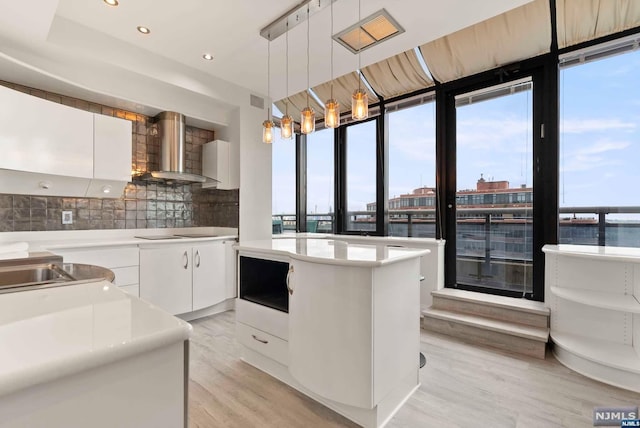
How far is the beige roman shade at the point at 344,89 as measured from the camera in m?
3.88

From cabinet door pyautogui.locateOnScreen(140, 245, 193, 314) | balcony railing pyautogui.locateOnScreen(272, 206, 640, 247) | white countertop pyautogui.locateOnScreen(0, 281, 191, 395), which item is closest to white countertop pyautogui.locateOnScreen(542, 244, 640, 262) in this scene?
balcony railing pyautogui.locateOnScreen(272, 206, 640, 247)

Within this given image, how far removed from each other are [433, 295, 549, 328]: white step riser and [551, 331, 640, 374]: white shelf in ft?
0.65

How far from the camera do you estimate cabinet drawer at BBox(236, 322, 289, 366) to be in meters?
2.04

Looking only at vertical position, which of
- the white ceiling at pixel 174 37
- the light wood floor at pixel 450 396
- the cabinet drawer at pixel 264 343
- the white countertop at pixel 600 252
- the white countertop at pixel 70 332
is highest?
the white ceiling at pixel 174 37

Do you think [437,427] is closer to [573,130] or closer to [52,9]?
[573,130]

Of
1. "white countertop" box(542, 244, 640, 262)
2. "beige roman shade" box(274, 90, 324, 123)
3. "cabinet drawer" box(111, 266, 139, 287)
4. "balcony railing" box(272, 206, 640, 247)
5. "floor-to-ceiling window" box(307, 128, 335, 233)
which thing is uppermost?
"beige roman shade" box(274, 90, 324, 123)

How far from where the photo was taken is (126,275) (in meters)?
2.81

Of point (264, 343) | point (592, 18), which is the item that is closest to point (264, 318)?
point (264, 343)

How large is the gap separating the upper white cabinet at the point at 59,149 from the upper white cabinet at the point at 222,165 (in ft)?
3.11

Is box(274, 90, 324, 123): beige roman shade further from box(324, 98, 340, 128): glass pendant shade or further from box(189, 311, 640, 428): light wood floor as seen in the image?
box(189, 311, 640, 428): light wood floor

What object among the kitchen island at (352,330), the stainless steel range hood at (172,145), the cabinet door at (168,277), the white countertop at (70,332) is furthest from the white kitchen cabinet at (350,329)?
the stainless steel range hood at (172,145)

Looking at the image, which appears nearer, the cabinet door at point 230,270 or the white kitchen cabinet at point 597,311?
the white kitchen cabinet at point 597,311

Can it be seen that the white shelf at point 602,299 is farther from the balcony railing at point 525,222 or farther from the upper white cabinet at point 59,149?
the upper white cabinet at point 59,149

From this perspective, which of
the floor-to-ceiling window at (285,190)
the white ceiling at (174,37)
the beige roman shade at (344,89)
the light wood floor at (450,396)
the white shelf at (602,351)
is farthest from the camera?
the floor-to-ceiling window at (285,190)
